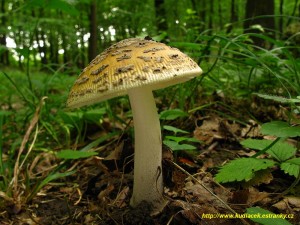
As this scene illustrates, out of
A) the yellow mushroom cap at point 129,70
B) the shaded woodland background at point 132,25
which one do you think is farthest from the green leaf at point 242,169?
the shaded woodland background at point 132,25

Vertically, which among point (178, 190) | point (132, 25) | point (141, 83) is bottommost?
point (178, 190)

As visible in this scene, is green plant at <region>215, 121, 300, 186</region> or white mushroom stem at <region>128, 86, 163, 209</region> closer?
green plant at <region>215, 121, 300, 186</region>

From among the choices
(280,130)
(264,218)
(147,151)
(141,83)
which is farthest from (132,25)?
(264,218)

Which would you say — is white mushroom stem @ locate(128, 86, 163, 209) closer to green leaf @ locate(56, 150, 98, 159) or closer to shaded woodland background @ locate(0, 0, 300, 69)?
green leaf @ locate(56, 150, 98, 159)

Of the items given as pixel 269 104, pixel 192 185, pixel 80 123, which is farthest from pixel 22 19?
pixel 192 185

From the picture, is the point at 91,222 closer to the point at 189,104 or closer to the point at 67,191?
the point at 67,191

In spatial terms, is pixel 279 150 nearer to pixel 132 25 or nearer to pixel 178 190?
pixel 178 190

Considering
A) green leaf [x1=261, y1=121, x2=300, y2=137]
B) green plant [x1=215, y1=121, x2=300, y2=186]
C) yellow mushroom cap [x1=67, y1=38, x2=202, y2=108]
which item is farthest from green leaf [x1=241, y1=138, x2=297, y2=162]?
yellow mushroom cap [x1=67, y1=38, x2=202, y2=108]
